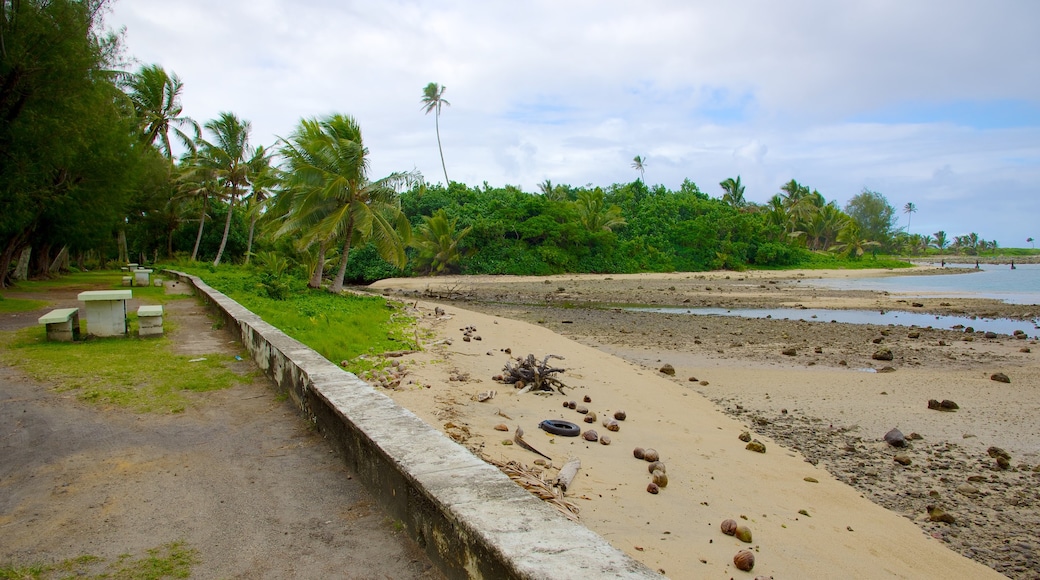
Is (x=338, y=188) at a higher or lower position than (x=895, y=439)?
higher

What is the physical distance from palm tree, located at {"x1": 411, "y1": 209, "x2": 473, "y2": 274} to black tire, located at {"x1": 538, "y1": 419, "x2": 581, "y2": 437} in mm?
34814

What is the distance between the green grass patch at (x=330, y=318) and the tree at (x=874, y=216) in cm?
8346

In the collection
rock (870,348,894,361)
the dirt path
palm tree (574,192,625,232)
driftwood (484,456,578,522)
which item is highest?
palm tree (574,192,625,232)

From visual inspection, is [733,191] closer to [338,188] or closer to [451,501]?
[338,188]

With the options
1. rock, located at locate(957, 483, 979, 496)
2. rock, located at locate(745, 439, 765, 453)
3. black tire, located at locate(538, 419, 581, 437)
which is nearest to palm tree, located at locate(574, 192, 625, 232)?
rock, located at locate(745, 439, 765, 453)

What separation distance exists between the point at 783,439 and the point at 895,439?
1138 mm

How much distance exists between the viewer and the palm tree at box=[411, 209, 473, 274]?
4119 cm

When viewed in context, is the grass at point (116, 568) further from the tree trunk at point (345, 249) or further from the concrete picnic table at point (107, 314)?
the tree trunk at point (345, 249)

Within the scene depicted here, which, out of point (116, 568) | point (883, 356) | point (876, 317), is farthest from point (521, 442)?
point (876, 317)

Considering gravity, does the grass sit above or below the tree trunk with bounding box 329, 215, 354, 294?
below

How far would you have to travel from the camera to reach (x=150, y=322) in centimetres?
959

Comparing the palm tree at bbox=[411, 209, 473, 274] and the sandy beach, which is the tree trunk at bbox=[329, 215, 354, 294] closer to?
the sandy beach

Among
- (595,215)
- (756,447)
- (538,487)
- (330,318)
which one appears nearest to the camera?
(538,487)

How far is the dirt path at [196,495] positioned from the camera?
289 cm
